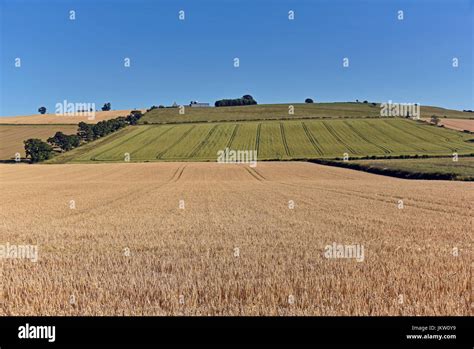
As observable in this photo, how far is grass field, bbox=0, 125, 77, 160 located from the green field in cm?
1621

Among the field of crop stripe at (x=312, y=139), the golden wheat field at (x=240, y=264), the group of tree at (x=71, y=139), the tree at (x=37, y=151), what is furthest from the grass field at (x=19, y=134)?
the golden wheat field at (x=240, y=264)

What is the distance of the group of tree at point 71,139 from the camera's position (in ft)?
288

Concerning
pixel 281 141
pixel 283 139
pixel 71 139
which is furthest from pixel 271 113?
pixel 71 139

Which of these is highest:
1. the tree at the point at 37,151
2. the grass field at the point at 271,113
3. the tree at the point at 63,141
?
the grass field at the point at 271,113

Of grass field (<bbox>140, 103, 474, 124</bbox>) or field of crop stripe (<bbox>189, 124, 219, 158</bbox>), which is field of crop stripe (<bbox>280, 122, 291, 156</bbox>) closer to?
field of crop stripe (<bbox>189, 124, 219, 158</bbox>)

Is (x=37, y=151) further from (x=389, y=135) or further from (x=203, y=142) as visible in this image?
(x=389, y=135)

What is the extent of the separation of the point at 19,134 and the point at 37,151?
3487 cm

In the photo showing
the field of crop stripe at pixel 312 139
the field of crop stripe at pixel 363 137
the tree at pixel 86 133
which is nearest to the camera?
the field of crop stripe at pixel 363 137

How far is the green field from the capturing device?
268 ft

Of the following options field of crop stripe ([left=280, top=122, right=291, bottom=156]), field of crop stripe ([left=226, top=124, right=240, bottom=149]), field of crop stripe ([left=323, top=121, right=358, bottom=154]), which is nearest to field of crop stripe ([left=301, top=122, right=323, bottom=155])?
field of crop stripe ([left=323, top=121, right=358, bottom=154])

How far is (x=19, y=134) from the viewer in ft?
382

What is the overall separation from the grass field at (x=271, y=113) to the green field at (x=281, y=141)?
10.4m

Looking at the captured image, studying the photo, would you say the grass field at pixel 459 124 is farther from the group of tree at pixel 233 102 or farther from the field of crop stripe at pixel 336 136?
the group of tree at pixel 233 102
